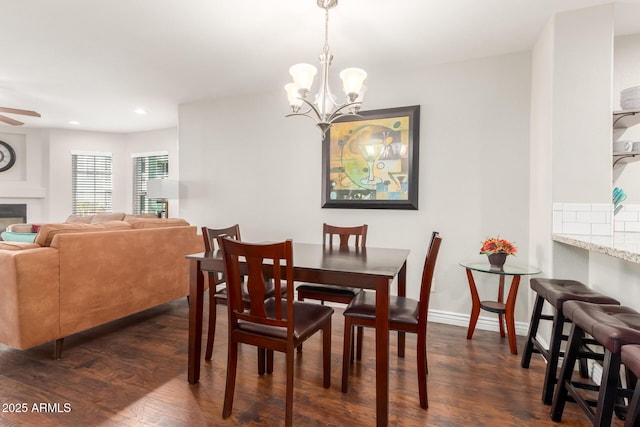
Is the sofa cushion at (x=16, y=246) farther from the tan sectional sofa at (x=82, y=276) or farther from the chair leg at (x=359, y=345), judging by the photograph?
the chair leg at (x=359, y=345)

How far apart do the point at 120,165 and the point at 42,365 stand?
5117mm

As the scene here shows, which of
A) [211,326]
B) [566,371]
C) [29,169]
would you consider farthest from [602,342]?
[29,169]

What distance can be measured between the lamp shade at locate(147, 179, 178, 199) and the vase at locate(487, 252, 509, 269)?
3890 mm

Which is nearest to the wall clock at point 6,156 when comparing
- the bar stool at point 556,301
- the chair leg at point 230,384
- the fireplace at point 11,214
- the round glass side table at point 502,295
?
the fireplace at point 11,214

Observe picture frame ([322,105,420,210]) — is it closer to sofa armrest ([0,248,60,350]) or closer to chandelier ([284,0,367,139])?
chandelier ([284,0,367,139])

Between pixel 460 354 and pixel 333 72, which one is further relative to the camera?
pixel 333 72

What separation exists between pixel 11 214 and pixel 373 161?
6.46 m

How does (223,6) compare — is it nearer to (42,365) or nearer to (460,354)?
(42,365)

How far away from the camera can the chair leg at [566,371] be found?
1580mm

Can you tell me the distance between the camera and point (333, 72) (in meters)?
3.30

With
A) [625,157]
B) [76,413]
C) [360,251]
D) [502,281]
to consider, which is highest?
[625,157]

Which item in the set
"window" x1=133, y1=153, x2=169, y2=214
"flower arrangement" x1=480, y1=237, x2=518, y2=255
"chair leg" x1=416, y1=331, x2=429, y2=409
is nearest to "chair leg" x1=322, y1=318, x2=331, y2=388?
"chair leg" x1=416, y1=331, x2=429, y2=409

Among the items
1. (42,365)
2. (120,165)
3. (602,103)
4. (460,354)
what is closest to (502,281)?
(460,354)

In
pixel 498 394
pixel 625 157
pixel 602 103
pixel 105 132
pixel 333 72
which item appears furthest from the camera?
pixel 105 132
